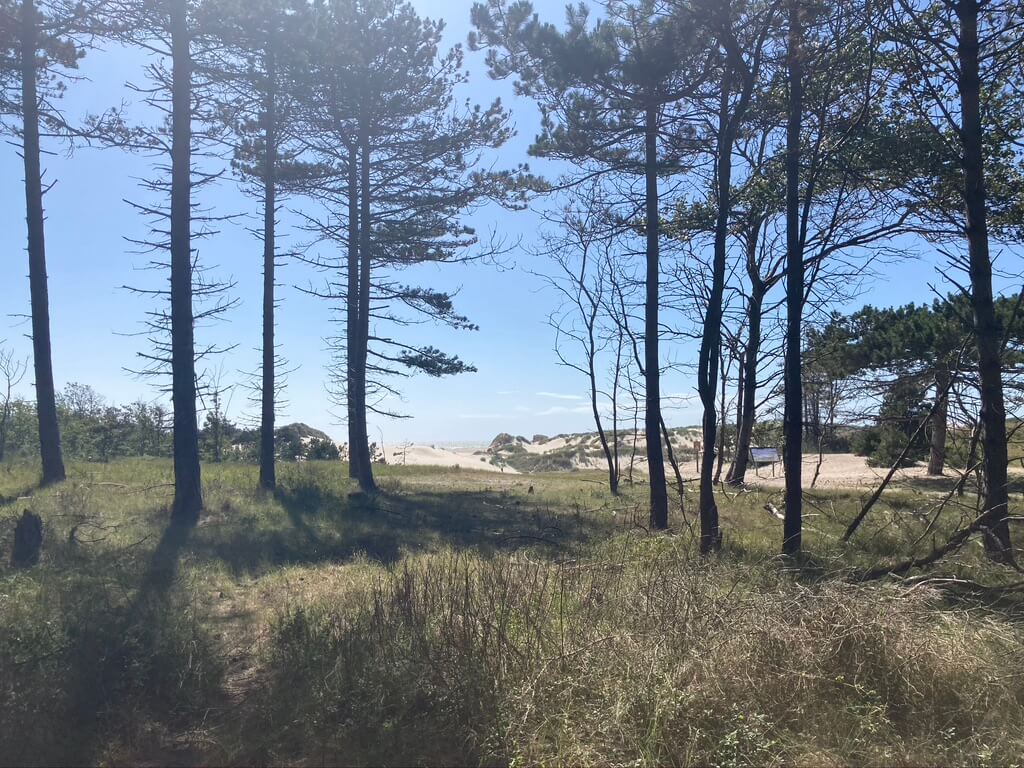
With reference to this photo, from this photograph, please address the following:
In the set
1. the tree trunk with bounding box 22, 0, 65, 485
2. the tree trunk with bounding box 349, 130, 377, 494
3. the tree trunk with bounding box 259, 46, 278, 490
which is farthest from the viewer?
the tree trunk with bounding box 349, 130, 377, 494

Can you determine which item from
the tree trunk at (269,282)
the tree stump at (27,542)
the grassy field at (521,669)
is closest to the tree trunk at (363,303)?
the tree trunk at (269,282)

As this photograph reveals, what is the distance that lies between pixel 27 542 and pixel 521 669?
6.09 meters

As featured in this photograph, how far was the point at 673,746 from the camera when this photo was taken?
3.53 m

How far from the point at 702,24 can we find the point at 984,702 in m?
7.26

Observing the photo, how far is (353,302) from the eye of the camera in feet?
58.3

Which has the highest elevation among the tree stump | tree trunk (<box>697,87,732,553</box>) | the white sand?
tree trunk (<box>697,87,732,553</box>)

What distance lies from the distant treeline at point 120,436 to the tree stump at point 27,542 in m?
15.3

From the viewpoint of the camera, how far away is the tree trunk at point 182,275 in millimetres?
11141

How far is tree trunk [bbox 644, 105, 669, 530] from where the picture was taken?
11023mm

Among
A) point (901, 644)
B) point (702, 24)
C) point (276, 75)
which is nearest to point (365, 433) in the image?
point (276, 75)

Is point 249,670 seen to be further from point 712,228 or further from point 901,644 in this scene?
point 712,228

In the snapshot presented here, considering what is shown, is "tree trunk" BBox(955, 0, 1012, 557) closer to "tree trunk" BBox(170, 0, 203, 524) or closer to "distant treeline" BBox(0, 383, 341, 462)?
"tree trunk" BBox(170, 0, 203, 524)

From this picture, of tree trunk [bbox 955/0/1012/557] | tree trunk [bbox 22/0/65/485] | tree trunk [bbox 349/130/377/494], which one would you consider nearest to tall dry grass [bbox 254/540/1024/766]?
tree trunk [bbox 955/0/1012/557]

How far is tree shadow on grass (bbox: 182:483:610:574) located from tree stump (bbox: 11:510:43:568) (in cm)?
157
